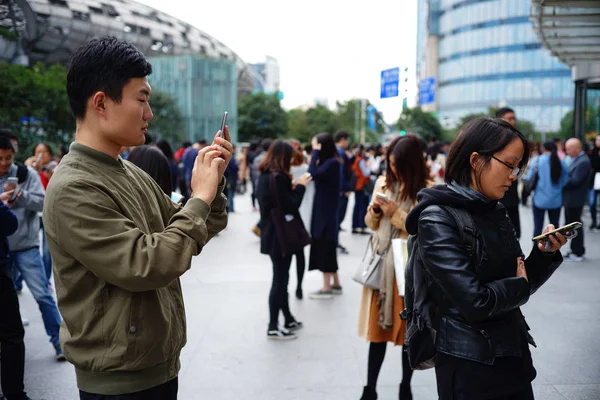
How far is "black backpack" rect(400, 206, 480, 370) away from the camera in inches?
89.7

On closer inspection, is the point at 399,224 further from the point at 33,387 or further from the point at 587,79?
the point at 587,79

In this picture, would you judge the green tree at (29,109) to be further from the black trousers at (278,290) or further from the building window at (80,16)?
the building window at (80,16)

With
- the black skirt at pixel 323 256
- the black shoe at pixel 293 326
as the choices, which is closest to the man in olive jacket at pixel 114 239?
the black shoe at pixel 293 326

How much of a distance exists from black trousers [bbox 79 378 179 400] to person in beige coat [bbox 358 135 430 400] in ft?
7.10

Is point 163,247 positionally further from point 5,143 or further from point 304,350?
point 304,350

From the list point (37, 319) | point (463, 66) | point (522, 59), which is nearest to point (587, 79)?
point (37, 319)

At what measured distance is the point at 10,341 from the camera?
12.9 feet

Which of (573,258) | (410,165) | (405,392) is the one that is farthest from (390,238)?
(573,258)

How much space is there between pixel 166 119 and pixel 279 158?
124ft

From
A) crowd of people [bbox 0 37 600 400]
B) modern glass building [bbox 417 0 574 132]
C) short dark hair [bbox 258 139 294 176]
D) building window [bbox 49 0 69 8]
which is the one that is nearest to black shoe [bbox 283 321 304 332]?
short dark hair [bbox 258 139 294 176]

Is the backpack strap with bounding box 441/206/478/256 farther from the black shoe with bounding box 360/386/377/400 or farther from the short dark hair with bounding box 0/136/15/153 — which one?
the short dark hair with bounding box 0/136/15/153

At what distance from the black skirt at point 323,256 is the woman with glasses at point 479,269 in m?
4.70

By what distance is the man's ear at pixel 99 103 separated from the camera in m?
1.91

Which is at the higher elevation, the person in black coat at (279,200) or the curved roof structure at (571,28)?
the curved roof structure at (571,28)
